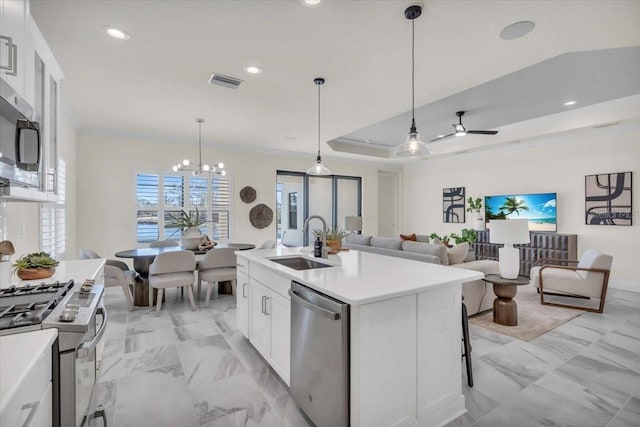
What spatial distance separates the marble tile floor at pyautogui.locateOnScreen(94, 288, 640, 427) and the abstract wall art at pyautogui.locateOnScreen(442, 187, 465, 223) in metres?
4.26

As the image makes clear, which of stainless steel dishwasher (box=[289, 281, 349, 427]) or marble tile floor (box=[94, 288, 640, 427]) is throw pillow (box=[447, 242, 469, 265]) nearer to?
marble tile floor (box=[94, 288, 640, 427])

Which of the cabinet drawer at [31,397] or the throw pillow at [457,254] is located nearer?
the cabinet drawer at [31,397]

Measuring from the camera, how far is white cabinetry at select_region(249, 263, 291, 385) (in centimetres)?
217

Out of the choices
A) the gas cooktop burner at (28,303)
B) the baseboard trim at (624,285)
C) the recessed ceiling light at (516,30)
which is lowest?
the baseboard trim at (624,285)

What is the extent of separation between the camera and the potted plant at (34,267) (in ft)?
6.65

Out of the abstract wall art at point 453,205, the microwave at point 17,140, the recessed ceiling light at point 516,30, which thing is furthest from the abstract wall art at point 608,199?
the microwave at point 17,140

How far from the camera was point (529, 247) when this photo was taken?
19.9ft

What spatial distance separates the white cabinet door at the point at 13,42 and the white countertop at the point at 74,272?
1.19m

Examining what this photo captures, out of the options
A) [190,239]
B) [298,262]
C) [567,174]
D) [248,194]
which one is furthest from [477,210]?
[190,239]

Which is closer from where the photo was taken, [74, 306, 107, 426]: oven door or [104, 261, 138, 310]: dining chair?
[74, 306, 107, 426]: oven door

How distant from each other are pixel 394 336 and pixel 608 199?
5.88 m

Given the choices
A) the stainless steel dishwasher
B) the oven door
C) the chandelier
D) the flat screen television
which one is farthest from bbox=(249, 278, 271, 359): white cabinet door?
the flat screen television

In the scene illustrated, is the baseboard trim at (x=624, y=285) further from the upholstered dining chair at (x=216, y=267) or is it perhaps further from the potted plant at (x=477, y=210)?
the upholstered dining chair at (x=216, y=267)

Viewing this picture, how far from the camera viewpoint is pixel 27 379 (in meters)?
0.90
